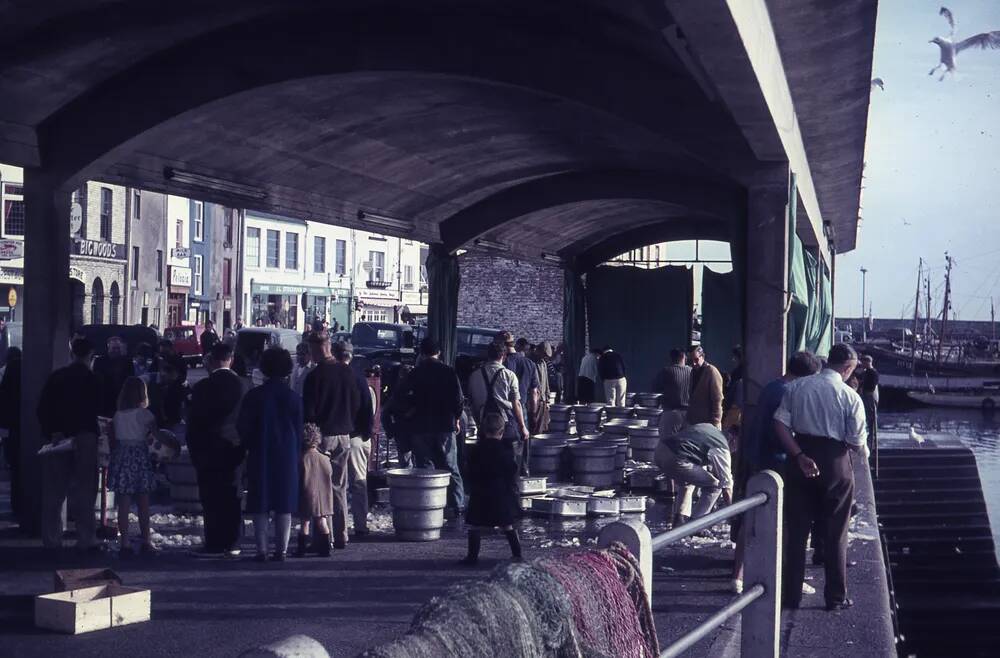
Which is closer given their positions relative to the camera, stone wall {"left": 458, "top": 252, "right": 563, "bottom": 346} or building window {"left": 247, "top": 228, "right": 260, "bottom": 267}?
stone wall {"left": 458, "top": 252, "right": 563, "bottom": 346}

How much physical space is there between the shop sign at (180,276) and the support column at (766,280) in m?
47.8

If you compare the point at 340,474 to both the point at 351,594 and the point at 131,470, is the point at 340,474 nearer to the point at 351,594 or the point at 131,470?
the point at 131,470

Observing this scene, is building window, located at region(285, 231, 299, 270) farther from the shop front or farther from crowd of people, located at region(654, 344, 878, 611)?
crowd of people, located at region(654, 344, 878, 611)

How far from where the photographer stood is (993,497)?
156 feet

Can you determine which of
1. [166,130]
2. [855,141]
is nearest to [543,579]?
[166,130]

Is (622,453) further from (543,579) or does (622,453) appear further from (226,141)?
(543,579)

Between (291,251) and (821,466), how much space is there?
2320 inches

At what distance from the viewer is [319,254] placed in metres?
69.2

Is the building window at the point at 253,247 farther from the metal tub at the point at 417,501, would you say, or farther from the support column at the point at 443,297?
the metal tub at the point at 417,501

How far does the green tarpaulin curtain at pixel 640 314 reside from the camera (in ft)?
99.0

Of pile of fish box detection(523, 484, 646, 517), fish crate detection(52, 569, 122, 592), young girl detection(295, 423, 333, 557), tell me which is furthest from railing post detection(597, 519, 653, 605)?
pile of fish box detection(523, 484, 646, 517)

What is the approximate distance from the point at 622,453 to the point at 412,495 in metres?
6.18

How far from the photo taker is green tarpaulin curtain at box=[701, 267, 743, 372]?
30625 millimetres

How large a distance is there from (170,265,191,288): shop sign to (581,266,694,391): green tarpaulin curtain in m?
30.1
